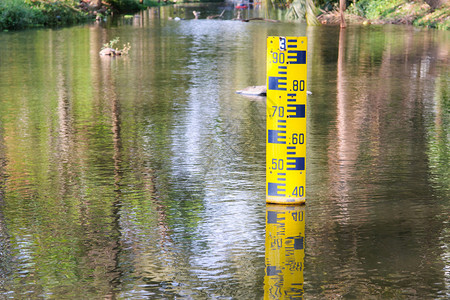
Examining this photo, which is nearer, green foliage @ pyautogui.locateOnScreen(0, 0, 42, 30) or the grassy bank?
green foliage @ pyautogui.locateOnScreen(0, 0, 42, 30)

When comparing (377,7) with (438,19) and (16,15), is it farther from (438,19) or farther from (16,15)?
(16,15)

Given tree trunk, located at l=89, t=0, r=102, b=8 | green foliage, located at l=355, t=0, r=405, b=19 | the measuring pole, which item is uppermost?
tree trunk, located at l=89, t=0, r=102, b=8

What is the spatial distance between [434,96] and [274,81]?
9505 millimetres

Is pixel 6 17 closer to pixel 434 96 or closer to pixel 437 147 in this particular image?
pixel 434 96

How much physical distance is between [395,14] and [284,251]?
47.5 m

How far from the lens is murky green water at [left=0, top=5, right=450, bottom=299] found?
615 cm

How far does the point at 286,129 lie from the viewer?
8273 mm

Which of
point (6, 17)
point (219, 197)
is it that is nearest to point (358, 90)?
point (219, 197)

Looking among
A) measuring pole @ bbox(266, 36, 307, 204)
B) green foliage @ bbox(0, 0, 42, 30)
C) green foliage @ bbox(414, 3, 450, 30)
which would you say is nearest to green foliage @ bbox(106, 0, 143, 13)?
green foliage @ bbox(0, 0, 42, 30)

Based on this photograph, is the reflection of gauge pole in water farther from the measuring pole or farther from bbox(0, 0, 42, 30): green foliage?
bbox(0, 0, 42, 30): green foliage

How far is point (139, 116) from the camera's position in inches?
567

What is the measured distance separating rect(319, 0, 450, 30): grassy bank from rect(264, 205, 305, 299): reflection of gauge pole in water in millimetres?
36103

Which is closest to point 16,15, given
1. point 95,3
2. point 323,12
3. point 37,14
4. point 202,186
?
point 37,14

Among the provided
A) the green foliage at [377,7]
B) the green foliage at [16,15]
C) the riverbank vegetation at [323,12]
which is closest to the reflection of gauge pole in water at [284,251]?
the riverbank vegetation at [323,12]
